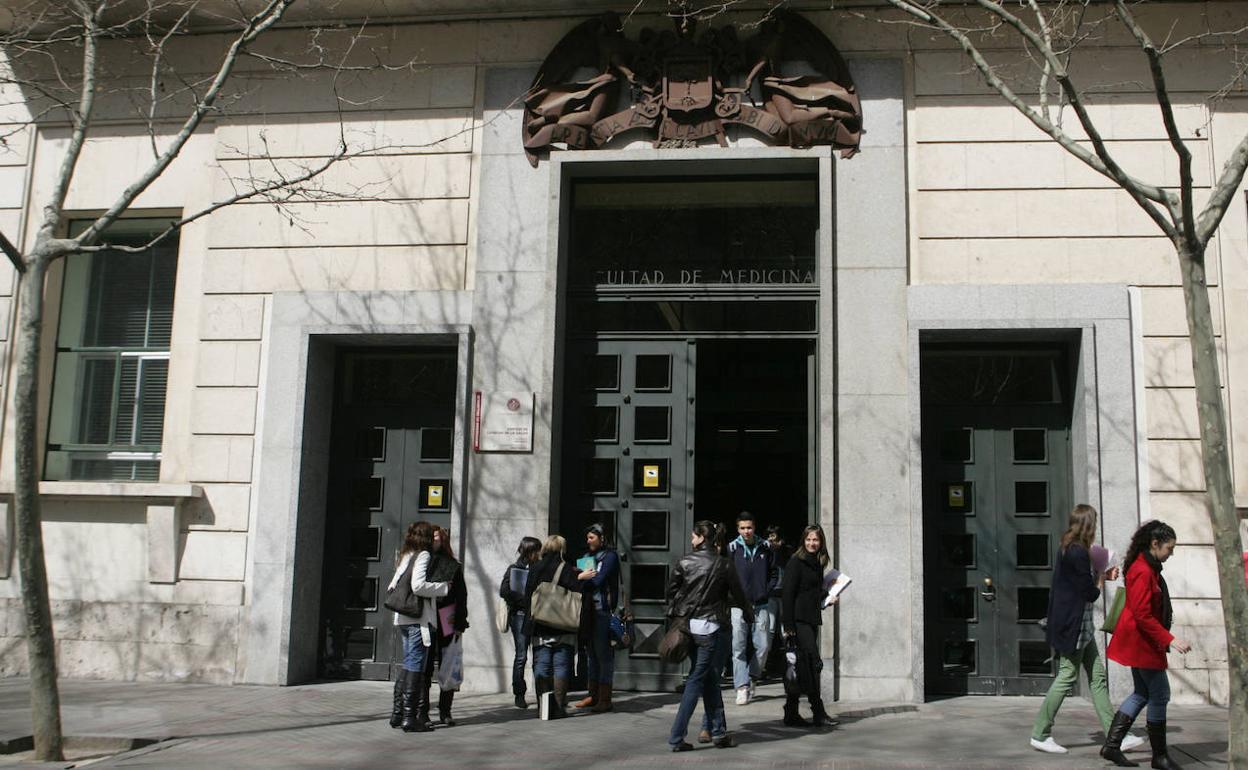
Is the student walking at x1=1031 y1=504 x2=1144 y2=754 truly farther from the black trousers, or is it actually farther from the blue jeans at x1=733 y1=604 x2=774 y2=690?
the blue jeans at x1=733 y1=604 x2=774 y2=690

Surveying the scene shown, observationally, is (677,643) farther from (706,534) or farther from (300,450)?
(300,450)

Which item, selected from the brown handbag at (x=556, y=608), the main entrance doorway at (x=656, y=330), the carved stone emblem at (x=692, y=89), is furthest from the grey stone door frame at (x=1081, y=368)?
the brown handbag at (x=556, y=608)

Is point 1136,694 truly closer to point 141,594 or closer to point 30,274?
point 30,274

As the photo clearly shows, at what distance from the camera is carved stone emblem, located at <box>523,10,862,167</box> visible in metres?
11.9

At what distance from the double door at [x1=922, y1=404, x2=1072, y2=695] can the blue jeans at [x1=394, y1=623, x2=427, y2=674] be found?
5366 mm

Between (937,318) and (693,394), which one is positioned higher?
(937,318)

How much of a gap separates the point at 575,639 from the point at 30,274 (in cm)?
549

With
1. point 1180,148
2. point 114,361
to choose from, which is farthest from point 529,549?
point 1180,148

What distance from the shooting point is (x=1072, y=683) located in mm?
8555

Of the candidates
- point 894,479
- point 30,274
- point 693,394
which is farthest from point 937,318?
point 30,274

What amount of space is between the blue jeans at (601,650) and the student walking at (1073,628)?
3.86 meters

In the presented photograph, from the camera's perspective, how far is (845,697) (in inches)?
436

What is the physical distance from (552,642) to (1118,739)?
474cm

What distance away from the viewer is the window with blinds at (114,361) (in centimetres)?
1305
